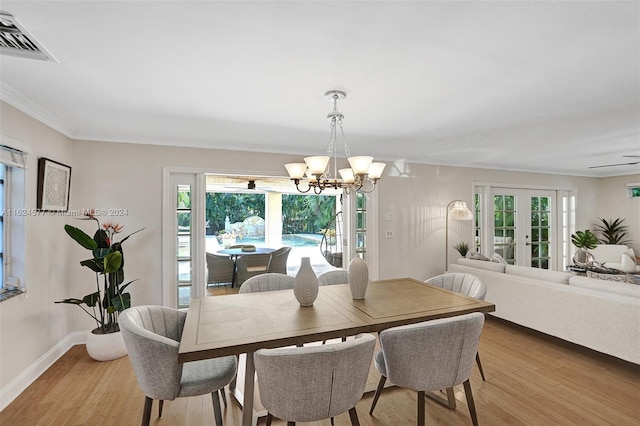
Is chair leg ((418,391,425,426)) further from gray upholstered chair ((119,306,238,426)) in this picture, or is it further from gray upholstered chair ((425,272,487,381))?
gray upholstered chair ((119,306,238,426))

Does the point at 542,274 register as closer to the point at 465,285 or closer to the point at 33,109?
the point at 465,285

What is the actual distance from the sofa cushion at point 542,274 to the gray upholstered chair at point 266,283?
2.66 meters

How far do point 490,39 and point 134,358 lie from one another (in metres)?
2.41

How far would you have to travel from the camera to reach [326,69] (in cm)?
191

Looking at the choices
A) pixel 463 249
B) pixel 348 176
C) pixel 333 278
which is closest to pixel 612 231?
pixel 463 249

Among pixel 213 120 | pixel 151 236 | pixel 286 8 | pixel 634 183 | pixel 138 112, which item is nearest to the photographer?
pixel 286 8

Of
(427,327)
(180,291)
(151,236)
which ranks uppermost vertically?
(151,236)

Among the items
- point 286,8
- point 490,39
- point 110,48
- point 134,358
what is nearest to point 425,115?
point 490,39

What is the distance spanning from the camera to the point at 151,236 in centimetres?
361

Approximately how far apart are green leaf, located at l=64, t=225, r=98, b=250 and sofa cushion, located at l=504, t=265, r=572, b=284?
4.42 metres

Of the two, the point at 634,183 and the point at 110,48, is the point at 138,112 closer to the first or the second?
the point at 110,48

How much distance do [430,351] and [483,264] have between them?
291cm

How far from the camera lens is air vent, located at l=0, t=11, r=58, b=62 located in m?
1.44

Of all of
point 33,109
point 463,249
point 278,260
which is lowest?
point 278,260
